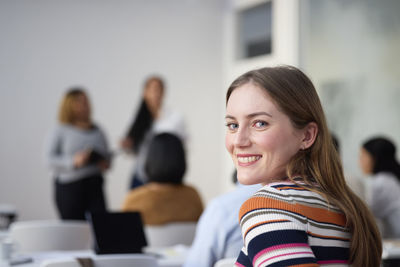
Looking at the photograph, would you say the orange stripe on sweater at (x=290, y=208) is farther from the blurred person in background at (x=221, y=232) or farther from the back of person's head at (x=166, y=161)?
the back of person's head at (x=166, y=161)

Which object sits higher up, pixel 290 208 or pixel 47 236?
pixel 290 208

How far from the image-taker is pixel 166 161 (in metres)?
3.12

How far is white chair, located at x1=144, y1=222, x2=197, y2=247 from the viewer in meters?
3.04

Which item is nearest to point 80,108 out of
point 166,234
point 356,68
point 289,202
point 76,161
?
point 76,161

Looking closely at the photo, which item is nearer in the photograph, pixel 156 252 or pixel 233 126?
pixel 233 126

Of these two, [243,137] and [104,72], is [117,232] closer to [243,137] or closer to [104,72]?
[243,137]

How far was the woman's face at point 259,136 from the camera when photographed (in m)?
1.07

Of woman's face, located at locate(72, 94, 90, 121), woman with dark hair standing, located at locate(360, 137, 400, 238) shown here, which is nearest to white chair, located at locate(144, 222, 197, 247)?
woman with dark hair standing, located at locate(360, 137, 400, 238)

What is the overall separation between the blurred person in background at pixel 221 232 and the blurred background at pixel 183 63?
3.72 m

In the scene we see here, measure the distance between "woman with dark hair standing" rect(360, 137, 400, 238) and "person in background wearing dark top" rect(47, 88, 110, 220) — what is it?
215 cm

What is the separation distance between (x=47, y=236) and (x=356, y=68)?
3.74 m

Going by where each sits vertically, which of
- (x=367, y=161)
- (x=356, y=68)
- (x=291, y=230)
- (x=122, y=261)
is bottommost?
(x=122, y=261)

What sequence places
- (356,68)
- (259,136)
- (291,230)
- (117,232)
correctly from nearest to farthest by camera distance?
(291,230) → (259,136) → (117,232) → (356,68)

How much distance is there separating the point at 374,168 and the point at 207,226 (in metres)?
2.39
